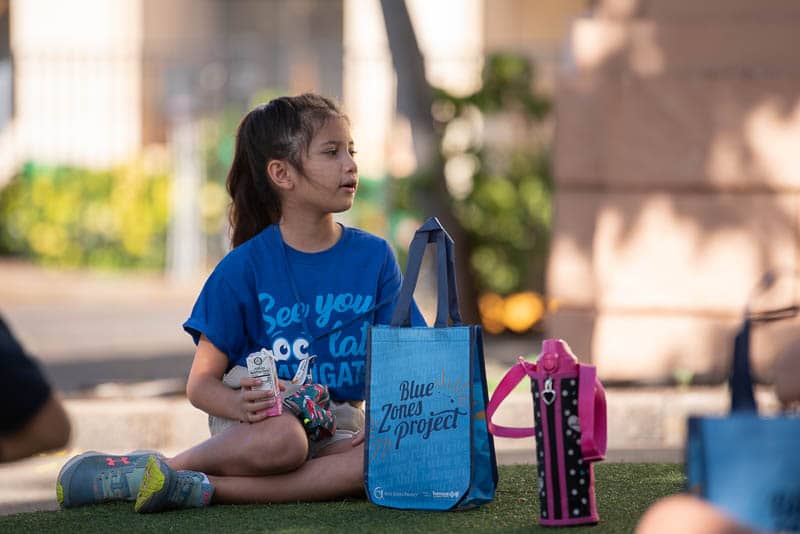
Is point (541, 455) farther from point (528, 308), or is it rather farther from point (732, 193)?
point (528, 308)

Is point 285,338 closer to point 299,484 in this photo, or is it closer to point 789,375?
point 299,484

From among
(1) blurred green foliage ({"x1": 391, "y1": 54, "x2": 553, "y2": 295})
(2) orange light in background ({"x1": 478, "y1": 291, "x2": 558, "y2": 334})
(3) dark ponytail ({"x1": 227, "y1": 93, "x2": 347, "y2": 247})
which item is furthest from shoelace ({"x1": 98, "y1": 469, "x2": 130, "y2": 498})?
(2) orange light in background ({"x1": 478, "y1": 291, "x2": 558, "y2": 334})

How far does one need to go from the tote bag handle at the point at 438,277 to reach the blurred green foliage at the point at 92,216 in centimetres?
948

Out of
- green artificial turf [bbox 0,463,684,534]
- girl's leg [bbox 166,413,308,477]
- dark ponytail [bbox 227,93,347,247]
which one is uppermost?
dark ponytail [bbox 227,93,347,247]

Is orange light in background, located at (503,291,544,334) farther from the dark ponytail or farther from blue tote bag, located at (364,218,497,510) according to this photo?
blue tote bag, located at (364,218,497,510)

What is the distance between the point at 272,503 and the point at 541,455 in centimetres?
99

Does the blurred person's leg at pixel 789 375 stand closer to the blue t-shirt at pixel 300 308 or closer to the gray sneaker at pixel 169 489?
the blue t-shirt at pixel 300 308

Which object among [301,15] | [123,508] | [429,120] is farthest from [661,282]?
[301,15]

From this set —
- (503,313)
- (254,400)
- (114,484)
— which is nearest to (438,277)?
(254,400)

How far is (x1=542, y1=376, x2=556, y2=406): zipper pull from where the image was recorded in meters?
3.56

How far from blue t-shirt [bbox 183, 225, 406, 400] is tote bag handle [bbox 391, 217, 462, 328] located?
233 mm

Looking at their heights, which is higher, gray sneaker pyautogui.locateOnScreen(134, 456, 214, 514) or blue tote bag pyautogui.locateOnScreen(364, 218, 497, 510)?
blue tote bag pyautogui.locateOnScreen(364, 218, 497, 510)

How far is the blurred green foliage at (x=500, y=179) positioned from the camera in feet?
29.2

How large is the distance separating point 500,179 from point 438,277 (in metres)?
5.18
